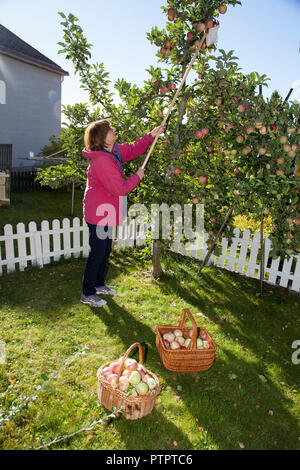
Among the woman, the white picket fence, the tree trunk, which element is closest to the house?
the white picket fence

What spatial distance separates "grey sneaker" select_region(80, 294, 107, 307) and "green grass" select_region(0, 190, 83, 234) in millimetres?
4093

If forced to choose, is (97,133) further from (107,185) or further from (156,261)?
(156,261)

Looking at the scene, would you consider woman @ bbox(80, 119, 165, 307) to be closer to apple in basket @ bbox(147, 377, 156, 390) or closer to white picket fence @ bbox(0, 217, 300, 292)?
white picket fence @ bbox(0, 217, 300, 292)

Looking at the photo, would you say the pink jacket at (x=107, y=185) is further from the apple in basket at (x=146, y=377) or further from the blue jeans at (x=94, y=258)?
the apple in basket at (x=146, y=377)

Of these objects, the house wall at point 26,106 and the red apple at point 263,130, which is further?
the house wall at point 26,106

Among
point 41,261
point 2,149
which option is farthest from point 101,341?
point 2,149

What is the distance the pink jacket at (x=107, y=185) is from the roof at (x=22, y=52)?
40.9 ft

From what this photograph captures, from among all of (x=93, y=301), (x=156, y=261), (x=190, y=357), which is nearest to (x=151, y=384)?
(x=190, y=357)

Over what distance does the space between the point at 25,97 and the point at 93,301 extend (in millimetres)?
13621

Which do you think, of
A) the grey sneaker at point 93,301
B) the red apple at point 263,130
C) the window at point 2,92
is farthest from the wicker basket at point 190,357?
the window at point 2,92

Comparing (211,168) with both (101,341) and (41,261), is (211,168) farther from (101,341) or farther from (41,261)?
(41,261)

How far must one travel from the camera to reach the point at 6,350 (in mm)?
3416

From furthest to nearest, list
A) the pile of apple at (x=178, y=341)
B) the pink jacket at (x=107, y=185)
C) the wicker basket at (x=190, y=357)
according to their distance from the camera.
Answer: the pink jacket at (x=107, y=185) → the pile of apple at (x=178, y=341) → the wicker basket at (x=190, y=357)

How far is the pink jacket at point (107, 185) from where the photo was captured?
3.67 m
